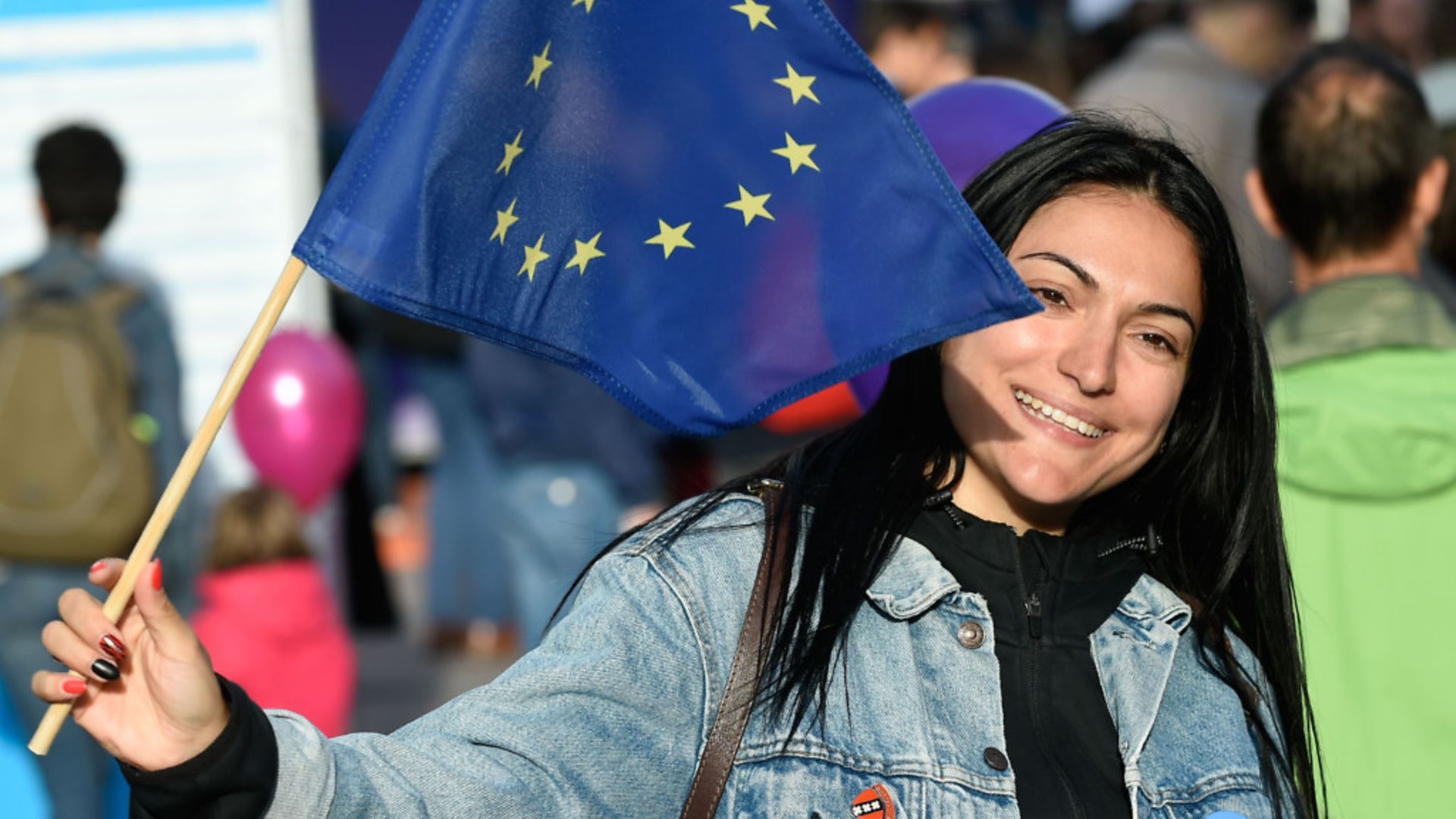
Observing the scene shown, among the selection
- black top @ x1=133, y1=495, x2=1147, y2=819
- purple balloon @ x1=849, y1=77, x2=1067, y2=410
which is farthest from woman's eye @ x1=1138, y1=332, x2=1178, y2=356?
purple balloon @ x1=849, y1=77, x2=1067, y2=410

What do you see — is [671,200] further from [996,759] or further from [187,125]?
[187,125]

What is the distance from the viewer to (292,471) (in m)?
6.85

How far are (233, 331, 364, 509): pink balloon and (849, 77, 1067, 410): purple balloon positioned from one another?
357 cm

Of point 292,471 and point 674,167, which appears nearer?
point 674,167

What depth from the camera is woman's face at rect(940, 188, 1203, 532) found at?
7.88ft

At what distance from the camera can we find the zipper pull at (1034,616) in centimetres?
241

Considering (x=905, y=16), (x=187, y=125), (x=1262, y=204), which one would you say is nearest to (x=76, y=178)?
(x=187, y=125)

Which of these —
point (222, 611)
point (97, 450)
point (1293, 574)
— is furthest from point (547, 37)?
point (222, 611)

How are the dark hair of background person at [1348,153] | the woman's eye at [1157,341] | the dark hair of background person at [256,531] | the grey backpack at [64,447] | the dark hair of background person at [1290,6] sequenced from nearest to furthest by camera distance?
the woman's eye at [1157,341], the dark hair of background person at [1348,153], the grey backpack at [64,447], the dark hair of background person at [256,531], the dark hair of background person at [1290,6]

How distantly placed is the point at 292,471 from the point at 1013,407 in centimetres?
483

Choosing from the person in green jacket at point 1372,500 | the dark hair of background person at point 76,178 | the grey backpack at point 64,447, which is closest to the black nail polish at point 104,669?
the person in green jacket at point 1372,500

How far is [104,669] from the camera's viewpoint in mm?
1851

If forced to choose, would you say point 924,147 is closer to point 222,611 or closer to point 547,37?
point 547,37

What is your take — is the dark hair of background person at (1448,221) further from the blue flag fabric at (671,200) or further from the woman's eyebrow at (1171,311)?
the blue flag fabric at (671,200)
